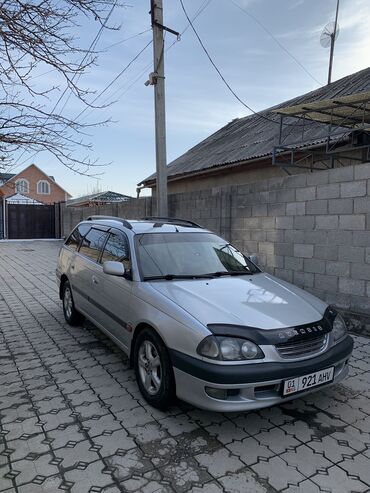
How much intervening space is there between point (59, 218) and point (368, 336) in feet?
71.6

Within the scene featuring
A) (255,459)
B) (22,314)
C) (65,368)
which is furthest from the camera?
(22,314)

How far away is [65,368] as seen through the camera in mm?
4090

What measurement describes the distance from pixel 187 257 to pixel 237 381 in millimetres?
1633

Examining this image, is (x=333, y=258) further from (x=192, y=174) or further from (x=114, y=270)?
(x=192, y=174)

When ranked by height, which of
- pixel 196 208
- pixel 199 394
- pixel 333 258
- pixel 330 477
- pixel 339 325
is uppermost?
pixel 196 208

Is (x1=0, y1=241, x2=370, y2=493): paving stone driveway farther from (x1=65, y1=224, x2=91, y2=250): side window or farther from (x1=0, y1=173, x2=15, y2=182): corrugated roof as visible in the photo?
(x1=0, y1=173, x2=15, y2=182): corrugated roof

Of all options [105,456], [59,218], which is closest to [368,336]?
[105,456]

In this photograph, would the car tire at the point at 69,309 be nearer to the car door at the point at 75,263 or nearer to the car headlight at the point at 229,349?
the car door at the point at 75,263

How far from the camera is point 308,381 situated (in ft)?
9.41

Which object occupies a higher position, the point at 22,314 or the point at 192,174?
the point at 192,174

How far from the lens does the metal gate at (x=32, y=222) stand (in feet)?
78.6

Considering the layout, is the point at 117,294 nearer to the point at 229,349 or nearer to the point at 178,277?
the point at 178,277

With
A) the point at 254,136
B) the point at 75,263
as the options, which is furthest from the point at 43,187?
the point at 75,263

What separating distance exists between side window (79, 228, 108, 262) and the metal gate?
794 inches
